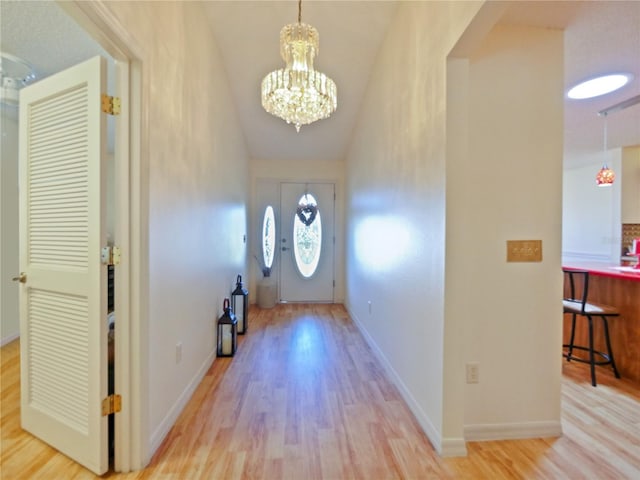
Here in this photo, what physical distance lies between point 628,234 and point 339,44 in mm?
5012

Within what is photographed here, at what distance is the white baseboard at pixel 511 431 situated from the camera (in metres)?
1.66

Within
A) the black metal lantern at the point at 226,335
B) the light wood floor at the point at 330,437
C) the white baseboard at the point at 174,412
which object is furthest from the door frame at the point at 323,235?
the white baseboard at the point at 174,412

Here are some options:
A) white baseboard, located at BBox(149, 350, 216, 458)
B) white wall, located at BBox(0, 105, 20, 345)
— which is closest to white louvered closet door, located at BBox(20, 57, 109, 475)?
white baseboard, located at BBox(149, 350, 216, 458)

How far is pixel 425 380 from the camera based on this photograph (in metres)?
1.76

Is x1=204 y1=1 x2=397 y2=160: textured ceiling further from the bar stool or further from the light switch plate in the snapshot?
the bar stool

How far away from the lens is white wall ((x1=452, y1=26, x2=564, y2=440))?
1652 millimetres

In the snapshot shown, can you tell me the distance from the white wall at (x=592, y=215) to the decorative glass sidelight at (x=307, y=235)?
3896 millimetres

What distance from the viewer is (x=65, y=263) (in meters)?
1.46

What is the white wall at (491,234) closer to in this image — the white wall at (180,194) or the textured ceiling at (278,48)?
the textured ceiling at (278,48)

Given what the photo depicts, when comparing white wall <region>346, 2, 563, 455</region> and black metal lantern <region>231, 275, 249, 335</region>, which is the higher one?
white wall <region>346, 2, 563, 455</region>

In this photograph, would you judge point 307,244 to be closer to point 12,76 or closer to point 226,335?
point 226,335

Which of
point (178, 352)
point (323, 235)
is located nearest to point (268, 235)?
point (323, 235)

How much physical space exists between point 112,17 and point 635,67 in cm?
361

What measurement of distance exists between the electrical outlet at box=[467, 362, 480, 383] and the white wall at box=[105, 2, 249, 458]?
1.77m
